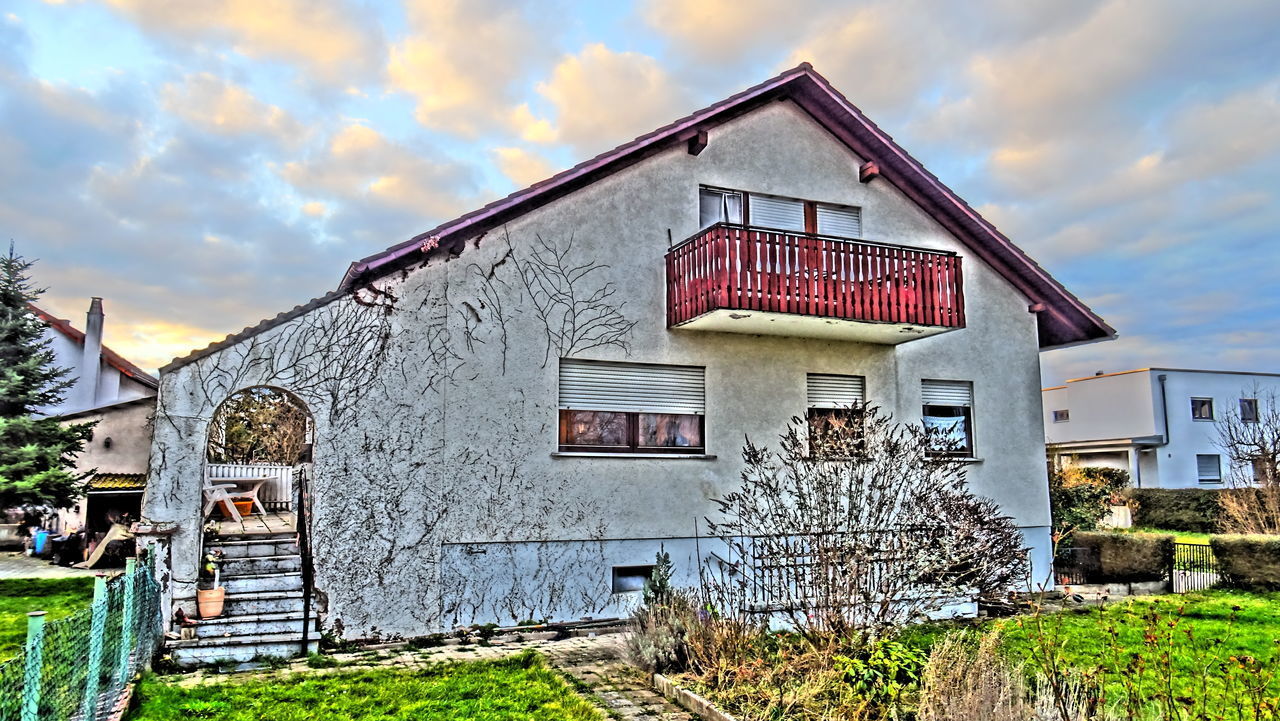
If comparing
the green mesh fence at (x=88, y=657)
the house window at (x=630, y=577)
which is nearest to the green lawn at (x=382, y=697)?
the green mesh fence at (x=88, y=657)

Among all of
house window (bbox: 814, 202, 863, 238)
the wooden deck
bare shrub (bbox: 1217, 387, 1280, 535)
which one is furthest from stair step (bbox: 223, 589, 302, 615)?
bare shrub (bbox: 1217, 387, 1280, 535)

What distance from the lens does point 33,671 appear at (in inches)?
160

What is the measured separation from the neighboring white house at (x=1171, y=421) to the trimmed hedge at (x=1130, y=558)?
74.9 feet

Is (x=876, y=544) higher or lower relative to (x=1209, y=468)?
lower

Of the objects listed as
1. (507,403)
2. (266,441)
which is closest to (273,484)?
(507,403)

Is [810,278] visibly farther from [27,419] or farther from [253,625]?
[27,419]

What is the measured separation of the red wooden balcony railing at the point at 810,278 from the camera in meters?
11.6

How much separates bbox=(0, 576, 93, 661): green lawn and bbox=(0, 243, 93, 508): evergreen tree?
3.55m

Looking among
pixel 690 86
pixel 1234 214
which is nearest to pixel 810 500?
pixel 690 86

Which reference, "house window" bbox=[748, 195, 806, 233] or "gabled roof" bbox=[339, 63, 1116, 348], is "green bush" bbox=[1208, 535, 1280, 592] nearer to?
"gabled roof" bbox=[339, 63, 1116, 348]

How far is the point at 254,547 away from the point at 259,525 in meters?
2.84

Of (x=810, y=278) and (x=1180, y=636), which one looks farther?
(x=810, y=278)

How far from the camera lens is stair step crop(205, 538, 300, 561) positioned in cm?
1048

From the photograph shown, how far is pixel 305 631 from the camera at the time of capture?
9680mm
